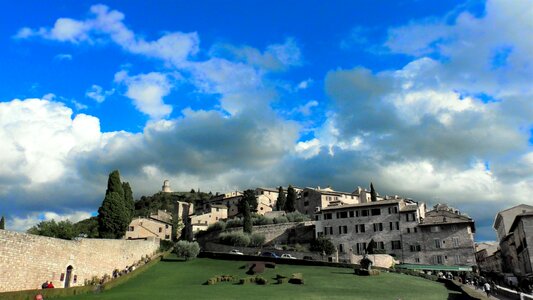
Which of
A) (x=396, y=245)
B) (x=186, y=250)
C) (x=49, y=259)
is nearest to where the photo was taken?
(x=49, y=259)

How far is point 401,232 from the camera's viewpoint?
2891 inches

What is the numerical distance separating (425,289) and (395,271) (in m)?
14.3

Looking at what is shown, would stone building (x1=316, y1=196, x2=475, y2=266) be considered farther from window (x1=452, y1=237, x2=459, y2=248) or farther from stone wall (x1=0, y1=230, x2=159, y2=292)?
stone wall (x1=0, y1=230, x2=159, y2=292)

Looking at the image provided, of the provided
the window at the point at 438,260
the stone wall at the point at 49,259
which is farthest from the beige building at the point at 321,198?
the stone wall at the point at 49,259

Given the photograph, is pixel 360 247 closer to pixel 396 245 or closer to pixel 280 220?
pixel 396 245

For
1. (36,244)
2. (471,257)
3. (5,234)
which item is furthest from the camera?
(471,257)

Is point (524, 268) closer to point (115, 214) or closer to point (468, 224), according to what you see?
point (468, 224)

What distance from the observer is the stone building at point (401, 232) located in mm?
69062

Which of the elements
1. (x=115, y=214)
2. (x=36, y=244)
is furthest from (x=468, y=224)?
(x=36, y=244)

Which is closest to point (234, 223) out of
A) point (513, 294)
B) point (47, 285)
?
point (47, 285)

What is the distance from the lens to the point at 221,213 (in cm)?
12238

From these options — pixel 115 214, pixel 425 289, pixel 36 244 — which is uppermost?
pixel 115 214

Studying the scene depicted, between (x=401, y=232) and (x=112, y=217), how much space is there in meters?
47.8

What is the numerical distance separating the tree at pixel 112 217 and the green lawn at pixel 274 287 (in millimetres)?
8439
